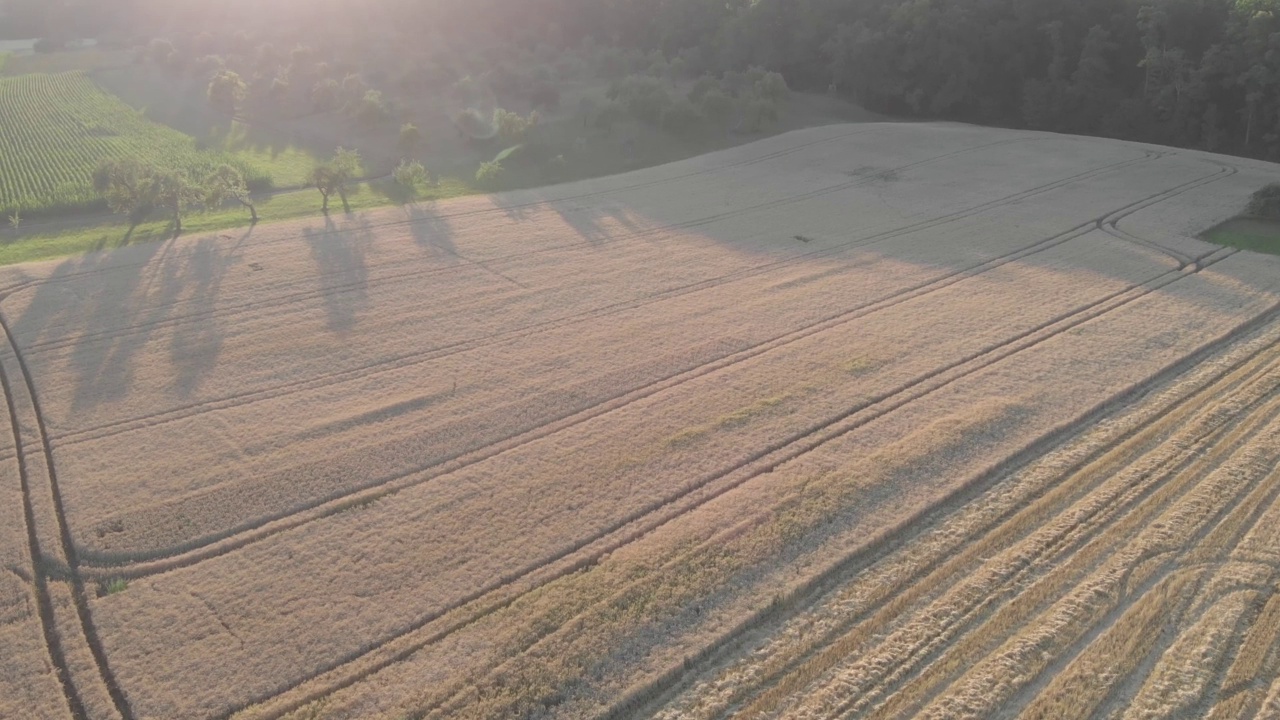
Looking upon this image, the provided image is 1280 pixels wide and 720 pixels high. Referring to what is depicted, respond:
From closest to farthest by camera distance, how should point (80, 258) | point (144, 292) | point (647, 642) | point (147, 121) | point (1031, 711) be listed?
point (1031, 711) < point (647, 642) < point (144, 292) < point (80, 258) < point (147, 121)

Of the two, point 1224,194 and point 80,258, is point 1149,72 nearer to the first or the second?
point 1224,194

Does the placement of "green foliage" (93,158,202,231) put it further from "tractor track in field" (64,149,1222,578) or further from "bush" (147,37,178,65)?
"bush" (147,37,178,65)

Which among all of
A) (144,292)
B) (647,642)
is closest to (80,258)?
(144,292)

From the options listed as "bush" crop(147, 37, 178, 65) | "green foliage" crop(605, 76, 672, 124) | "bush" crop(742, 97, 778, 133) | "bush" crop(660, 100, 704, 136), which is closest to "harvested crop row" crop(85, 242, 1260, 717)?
"bush" crop(660, 100, 704, 136)

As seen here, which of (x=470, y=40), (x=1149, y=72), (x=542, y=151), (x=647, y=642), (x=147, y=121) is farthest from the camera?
(x=470, y=40)

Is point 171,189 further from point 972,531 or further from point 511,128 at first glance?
point 972,531

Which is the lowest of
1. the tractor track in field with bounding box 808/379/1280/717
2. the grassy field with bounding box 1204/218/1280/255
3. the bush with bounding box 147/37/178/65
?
the grassy field with bounding box 1204/218/1280/255

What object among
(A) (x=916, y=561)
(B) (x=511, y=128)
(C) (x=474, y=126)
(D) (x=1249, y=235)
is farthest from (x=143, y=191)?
(D) (x=1249, y=235)
